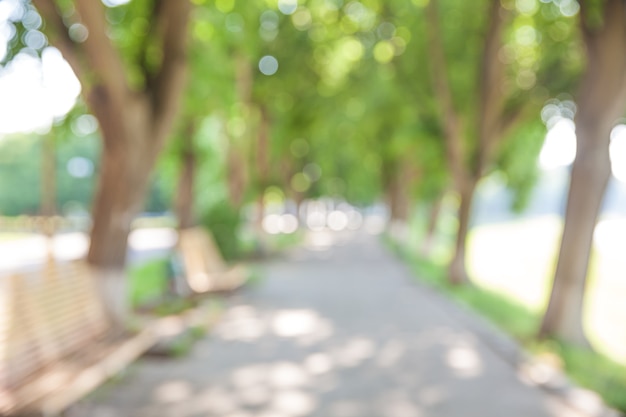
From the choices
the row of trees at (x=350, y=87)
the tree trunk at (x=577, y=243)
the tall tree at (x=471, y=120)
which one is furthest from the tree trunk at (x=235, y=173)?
the tree trunk at (x=577, y=243)

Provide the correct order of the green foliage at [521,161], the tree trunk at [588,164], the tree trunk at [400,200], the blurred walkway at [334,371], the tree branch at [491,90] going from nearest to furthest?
1. the blurred walkway at [334,371]
2. the tree trunk at [588,164]
3. the tree branch at [491,90]
4. the green foliage at [521,161]
5. the tree trunk at [400,200]

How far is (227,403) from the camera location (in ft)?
19.1

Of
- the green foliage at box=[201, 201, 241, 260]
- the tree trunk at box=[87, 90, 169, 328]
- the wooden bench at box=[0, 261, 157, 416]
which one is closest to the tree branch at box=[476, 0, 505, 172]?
the green foliage at box=[201, 201, 241, 260]

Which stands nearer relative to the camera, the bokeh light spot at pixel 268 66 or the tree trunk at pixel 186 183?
the tree trunk at pixel 186 183

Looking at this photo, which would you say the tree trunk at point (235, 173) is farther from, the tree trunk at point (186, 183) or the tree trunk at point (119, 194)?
the tree trunk at point (119, 194)

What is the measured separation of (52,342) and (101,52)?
3.21 meters

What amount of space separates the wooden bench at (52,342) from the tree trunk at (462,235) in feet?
32.1

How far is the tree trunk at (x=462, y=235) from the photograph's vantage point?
1502cm

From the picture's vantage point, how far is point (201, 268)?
41.7ft

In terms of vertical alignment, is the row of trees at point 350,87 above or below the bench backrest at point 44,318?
above

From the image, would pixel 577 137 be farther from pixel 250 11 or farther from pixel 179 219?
pixel 179 219

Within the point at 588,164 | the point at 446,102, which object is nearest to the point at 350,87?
the point at 446,102

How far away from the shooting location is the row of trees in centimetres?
792

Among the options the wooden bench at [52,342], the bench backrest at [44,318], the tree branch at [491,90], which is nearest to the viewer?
the wooden bench at [52,342]
